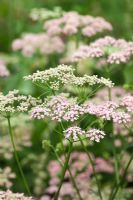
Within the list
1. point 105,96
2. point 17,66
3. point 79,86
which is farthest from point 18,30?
point 79,86

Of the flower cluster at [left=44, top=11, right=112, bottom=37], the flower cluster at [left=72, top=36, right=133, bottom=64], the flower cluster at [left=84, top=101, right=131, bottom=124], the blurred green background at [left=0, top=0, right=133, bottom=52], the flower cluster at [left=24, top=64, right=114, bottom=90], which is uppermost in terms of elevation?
the blurred green background at [left=0, top=0, right=133, bottom=52]

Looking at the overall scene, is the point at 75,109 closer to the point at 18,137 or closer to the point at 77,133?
the point at 77,133

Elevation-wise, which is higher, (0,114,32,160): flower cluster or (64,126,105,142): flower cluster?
(0,114,32,160): flower cluster

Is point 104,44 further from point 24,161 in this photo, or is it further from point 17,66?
point 17,66

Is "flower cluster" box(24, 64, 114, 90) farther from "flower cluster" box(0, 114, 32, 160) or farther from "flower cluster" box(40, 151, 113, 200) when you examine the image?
"flower cluster" box(40, 151, 113, 200)

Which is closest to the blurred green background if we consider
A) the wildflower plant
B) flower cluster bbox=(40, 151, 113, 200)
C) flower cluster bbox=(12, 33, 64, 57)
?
flower cluster bbox=(12, 33, 64, 57)

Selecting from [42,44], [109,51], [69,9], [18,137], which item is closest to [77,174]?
[18,137]

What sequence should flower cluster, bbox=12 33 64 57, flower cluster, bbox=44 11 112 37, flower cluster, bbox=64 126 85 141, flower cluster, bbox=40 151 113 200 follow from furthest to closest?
flower cluster, bbox=12 33 64 57, flower cluster, bbox=44 11 112 37, flower cluster, bbox=40 151 113 200, flower cluster, bbox=64 126 85 141
